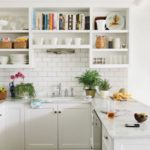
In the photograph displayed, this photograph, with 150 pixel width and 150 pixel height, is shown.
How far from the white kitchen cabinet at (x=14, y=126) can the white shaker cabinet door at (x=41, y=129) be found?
0.28ft

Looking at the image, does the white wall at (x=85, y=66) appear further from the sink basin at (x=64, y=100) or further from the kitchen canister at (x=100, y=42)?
the sink basin at (x=64, y=100)

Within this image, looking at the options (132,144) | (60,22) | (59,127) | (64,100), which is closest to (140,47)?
(60,22)

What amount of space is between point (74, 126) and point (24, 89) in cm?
104

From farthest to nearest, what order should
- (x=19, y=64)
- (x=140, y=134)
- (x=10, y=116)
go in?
(x=19, y=64)
(x=10, y=116)
(x=140, y=134)

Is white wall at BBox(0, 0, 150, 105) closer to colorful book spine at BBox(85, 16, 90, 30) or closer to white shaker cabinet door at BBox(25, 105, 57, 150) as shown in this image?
colorful book spine at BBox(85, 16, 90, 30)

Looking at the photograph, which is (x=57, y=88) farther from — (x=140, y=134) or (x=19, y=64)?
(x=140, y=134)

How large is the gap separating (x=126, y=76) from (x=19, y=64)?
1901 mm

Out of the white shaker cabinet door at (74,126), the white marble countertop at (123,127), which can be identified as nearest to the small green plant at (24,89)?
the white shaker cabinet door at (74,126)

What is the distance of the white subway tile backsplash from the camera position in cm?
521

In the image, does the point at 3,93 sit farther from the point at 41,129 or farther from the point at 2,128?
the point at 41,129

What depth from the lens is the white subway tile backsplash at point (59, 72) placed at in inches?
205

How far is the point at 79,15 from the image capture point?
4.97 m

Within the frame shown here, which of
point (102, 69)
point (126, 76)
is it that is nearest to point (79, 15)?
point (102, 69)

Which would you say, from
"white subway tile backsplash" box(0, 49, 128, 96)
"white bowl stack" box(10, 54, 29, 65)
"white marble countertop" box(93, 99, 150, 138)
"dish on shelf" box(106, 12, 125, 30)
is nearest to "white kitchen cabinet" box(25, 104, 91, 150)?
"white subway tile backsplash" box(0, 49, 128, 96)
